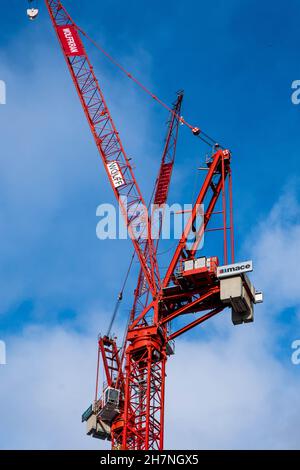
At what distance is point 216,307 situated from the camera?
4082 inches

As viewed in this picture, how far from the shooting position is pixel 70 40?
4845 inches

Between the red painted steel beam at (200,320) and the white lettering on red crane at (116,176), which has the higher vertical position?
the white lettering on red crane at (116,176)

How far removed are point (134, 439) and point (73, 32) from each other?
168 feet

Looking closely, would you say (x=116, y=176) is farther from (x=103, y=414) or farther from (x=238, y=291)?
(x=103, y=414)

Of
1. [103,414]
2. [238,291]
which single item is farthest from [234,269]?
[103,414]

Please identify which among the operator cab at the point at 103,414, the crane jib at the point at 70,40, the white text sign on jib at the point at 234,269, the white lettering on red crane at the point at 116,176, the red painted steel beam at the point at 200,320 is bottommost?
the operator cab at the point at 103,414

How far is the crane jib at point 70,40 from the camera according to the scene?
122 m

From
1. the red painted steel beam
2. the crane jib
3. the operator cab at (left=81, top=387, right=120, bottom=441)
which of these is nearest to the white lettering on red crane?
the crane jib

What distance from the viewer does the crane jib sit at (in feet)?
401

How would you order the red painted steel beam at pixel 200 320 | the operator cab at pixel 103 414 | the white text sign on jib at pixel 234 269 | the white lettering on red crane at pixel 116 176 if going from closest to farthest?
the white text sign on jib at pixel 234 269 < the red painted steel beam at pixel 200 320 < the white lettering on red crane at pixel 116 176 < the operator cab at pixel 103 414

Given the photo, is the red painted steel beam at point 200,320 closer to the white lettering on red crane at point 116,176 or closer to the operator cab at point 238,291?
the operator cab at point 238,291

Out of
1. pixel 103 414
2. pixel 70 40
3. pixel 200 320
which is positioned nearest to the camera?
pixel 200 320

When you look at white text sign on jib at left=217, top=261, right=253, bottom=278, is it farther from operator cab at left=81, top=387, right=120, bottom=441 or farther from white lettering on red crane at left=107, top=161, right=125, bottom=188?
operator cab at left=81, top=387, right=120, bottom=441

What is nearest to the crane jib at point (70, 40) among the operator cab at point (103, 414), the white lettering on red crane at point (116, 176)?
the white lettering on red crane at point (116, 176)
